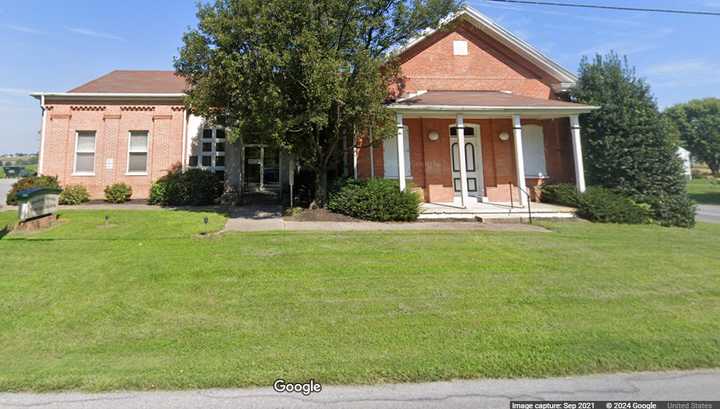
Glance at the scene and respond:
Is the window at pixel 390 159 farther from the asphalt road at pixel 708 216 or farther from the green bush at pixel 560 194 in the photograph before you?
the asphalt road at pixel 708 216

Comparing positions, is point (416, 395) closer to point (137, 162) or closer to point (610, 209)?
point (610, 209)

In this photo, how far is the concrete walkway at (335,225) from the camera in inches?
372

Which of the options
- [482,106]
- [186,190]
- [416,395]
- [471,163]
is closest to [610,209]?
[471,163]

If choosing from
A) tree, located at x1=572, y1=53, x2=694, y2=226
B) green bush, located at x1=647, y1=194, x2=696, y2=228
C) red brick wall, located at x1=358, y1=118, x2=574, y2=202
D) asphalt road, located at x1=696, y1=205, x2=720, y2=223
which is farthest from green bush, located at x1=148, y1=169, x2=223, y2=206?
asphalt road, located at x1=696, y1=205, x2=720, y2=223

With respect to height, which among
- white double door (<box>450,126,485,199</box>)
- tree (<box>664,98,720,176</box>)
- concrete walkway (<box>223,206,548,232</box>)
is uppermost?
tree (<box>664,98,720,176</box>)

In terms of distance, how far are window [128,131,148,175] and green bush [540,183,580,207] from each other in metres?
17.1

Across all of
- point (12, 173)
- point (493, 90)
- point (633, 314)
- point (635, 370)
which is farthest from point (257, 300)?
point (12, 173)

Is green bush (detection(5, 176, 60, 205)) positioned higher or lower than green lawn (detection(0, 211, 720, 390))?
higher

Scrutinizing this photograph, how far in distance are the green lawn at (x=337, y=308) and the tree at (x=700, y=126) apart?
68.6m

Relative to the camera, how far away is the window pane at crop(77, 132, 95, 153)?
1545 cm

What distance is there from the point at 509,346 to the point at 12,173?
47.7 meters

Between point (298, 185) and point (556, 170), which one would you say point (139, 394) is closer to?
point (298, 185)

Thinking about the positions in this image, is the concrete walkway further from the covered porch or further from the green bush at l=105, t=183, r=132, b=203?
the green bush at l=105, t=183, r=132, b=203

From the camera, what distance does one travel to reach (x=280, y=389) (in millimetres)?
3160
